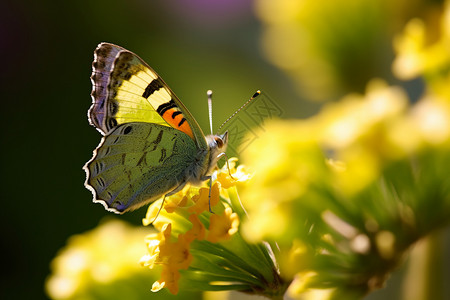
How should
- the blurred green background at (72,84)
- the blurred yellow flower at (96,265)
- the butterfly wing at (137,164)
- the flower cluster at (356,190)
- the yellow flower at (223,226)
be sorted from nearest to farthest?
the flower cluster at (356,190), the yellow flower at (223,226), the blurred yellow flower at (96,265), the butterfly wing at (137,164), the blurred green background at (72,84)

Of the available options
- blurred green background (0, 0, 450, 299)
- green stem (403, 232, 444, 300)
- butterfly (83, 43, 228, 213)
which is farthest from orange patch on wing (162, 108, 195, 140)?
blurred green background (0, 0, 450, 299)

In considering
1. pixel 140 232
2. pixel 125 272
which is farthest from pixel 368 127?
pixel 140 232

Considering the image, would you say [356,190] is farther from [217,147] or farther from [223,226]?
[217,147]

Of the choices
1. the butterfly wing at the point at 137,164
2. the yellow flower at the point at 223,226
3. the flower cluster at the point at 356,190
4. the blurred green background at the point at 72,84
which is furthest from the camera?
the blurred green background at the point at 72,84

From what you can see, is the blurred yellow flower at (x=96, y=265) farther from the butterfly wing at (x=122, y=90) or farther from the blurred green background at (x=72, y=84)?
the blurred green background at (x=72, y=84)

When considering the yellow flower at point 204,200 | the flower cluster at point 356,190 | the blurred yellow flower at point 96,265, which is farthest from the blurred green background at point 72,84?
the flower cluster at point 356,190

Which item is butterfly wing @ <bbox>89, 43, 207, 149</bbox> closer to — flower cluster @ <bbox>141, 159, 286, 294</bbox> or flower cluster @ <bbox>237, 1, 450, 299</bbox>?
flower cluster @ <bbox>141, 159, 286, 294</bbox>

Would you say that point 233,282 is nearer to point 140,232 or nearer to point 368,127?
point 368,127

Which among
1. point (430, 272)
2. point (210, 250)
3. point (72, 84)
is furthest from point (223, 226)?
point (72, 84)
